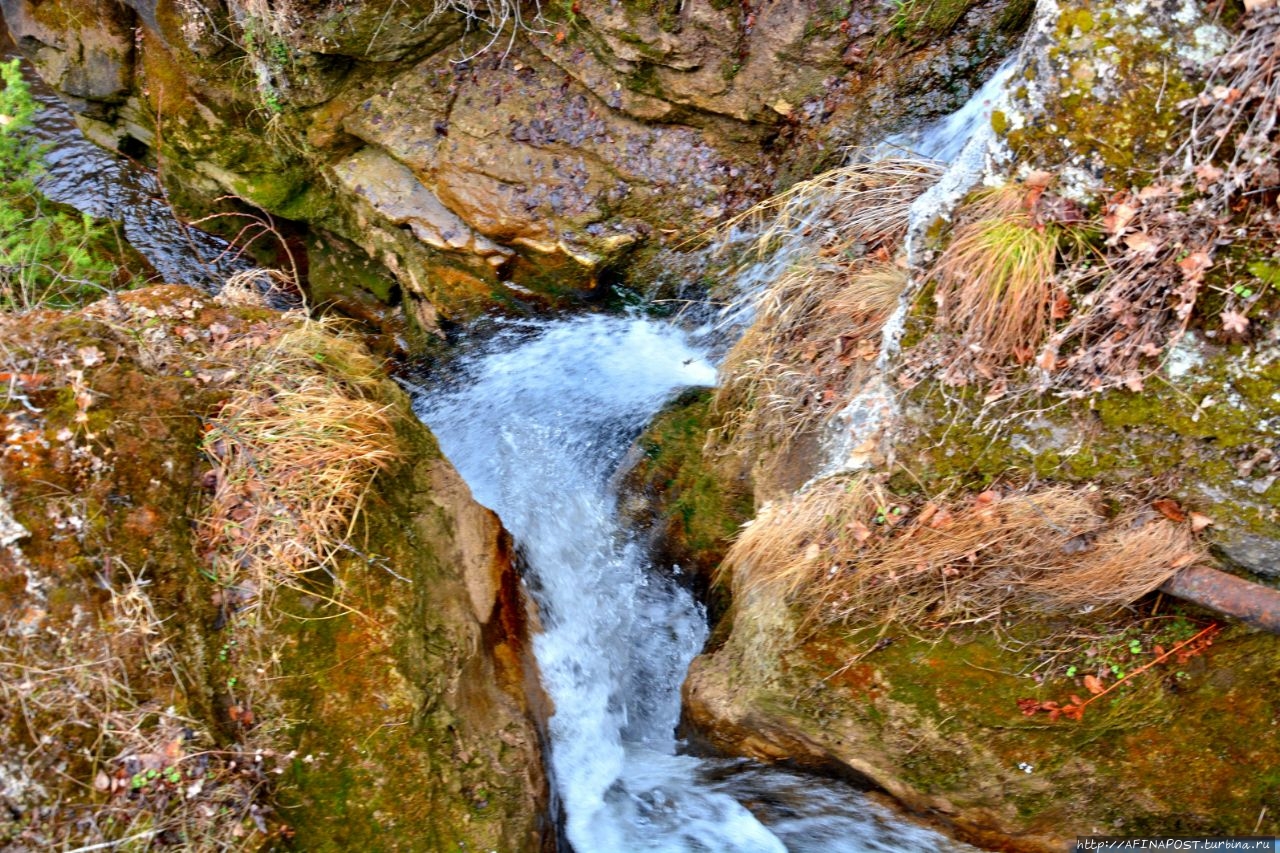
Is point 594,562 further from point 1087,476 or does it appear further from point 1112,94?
point 1112,94

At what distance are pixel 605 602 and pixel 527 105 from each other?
3.69m

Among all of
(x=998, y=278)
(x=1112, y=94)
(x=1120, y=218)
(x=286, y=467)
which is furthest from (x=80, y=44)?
(x=1120, y=218)

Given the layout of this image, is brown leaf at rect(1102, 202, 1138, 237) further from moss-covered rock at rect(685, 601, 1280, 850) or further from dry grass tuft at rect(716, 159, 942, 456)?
moss-covered rock at rect(685, 601, 1280, 850)

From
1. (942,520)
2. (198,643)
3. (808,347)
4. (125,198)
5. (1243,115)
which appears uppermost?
(1243,115)

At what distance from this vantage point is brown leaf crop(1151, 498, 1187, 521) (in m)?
3.11

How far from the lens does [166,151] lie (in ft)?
22.2

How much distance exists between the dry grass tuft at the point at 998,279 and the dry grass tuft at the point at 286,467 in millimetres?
2742

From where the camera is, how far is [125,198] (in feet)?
24.7

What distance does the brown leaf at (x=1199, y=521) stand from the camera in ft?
10.1

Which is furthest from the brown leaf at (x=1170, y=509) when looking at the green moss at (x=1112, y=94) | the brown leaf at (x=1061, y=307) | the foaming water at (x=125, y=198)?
the foaming water at (x=125, y=198)

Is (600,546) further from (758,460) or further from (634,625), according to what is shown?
(758,460)

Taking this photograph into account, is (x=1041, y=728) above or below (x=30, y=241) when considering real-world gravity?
below

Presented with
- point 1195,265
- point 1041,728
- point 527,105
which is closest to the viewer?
point 1195,265

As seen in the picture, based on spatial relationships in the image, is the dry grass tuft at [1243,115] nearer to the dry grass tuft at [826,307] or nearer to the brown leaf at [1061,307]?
the brown leaf at [1061,307]
